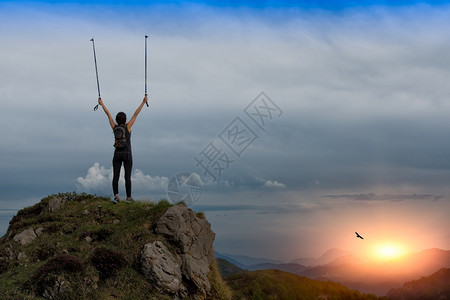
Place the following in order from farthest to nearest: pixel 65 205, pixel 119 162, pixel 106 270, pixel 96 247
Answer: pixel 65 205, pixel 119 162, pixel 96 247, pixel 106 270

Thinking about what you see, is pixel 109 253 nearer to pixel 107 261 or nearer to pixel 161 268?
pixel 107 261

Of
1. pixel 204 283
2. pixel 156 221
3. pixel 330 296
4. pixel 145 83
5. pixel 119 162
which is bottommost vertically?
pixel 330 296

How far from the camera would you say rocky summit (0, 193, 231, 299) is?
59.1 ft

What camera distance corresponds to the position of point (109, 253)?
19.5 m

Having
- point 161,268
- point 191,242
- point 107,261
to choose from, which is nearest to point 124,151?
point 191,242

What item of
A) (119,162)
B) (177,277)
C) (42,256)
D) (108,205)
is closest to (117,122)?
(119,162)

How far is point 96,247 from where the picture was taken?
20781mm

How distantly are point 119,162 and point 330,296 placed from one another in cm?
3706

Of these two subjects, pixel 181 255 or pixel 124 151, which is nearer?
pixel 181 255

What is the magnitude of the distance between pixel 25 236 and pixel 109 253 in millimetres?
7266

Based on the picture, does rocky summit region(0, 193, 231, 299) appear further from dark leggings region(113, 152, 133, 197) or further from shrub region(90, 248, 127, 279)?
dark leggings region(113, 152, 133, 197)

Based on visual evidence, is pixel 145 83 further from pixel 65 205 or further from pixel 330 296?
pixel 330 296

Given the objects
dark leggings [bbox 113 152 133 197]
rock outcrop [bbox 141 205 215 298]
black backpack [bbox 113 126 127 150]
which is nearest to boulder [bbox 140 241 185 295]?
rock outcrop [bbox 141 205 215 298]

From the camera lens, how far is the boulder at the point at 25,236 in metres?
23.2
